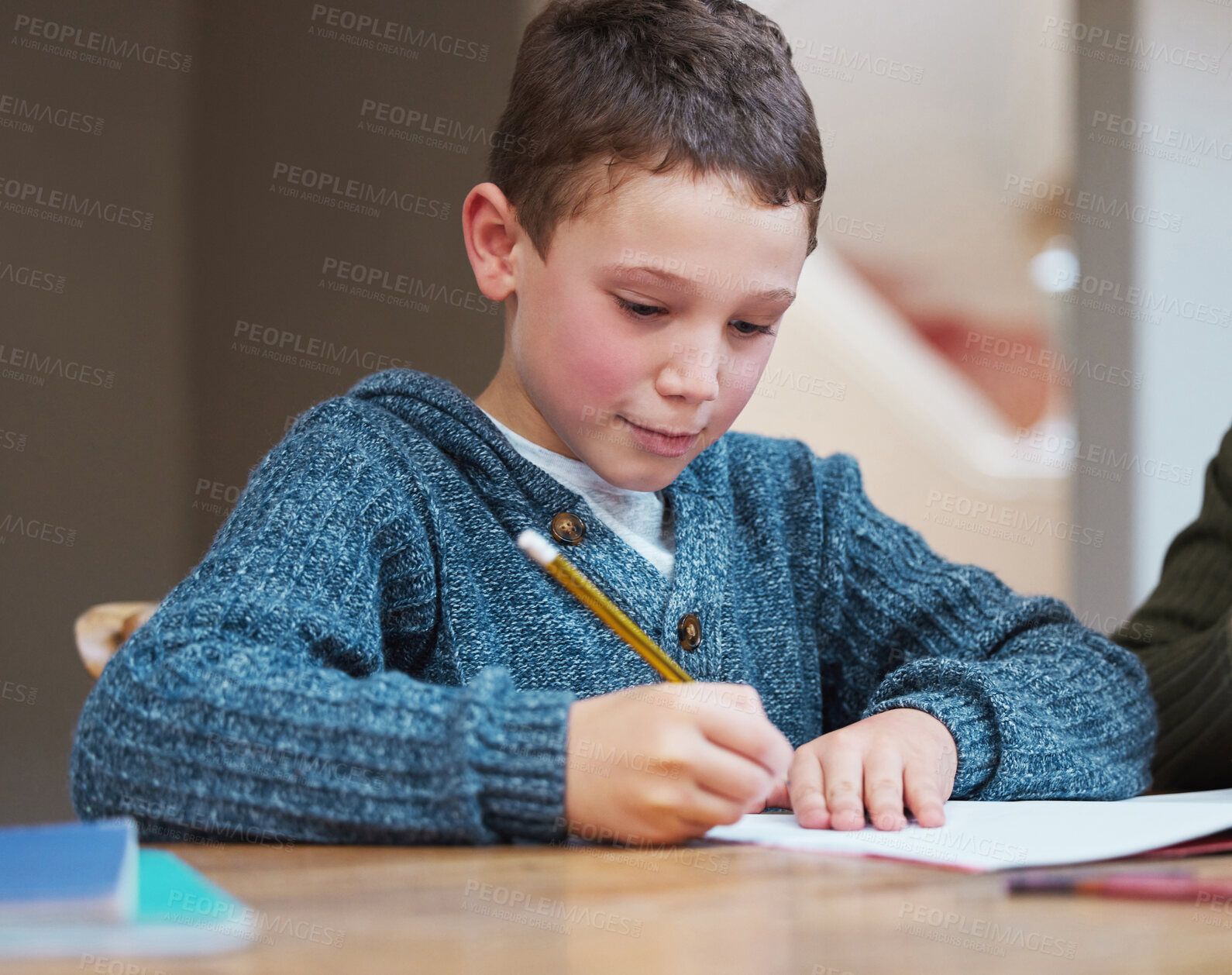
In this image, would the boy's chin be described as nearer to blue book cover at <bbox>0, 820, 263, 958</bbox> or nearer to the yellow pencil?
the yellow pencil

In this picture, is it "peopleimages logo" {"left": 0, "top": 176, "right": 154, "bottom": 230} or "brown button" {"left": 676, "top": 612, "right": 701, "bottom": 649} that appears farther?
"peopleimages logo" {"left": 0, "top": 176, "right": 154, "bottom": 230}

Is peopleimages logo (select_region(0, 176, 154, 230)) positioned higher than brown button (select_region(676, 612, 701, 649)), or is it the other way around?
peopleimages logo (select_region(0, 176, 154, 230))

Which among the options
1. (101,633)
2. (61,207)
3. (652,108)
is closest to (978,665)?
(652,108)

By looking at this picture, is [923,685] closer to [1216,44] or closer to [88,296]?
[1216,44]

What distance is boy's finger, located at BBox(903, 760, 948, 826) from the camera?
0.74 m

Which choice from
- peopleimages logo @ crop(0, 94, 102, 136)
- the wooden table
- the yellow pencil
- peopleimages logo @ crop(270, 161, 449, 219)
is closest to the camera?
the wooden table

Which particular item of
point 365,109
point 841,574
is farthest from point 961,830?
point 365,109

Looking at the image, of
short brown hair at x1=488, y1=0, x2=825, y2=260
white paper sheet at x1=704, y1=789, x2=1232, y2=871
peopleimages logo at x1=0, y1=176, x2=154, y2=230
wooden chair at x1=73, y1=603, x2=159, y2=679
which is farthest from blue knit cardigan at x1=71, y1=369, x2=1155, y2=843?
peopleimages logo at x1=0, y1=176, x2=154, y2=230

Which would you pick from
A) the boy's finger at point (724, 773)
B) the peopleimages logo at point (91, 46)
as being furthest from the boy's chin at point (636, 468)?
the peopleimages logo at point (91, 46)

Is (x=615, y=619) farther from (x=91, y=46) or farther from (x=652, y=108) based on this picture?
(x=91, y=46)

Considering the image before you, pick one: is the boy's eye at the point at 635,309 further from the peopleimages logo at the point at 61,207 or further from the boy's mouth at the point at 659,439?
the peopleimages logo at the point at 61,207

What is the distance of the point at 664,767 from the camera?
25.2 inches

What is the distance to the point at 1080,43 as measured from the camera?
7.77ft

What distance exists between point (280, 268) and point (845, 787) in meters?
2.27
